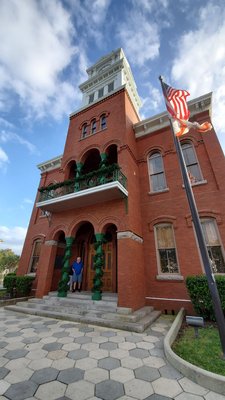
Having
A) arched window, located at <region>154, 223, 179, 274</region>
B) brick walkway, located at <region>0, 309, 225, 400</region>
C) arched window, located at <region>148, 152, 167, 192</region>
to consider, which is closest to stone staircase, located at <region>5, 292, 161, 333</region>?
brick walkway, located at <region>0, 309, 225, 400</region>

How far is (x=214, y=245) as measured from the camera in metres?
8.15

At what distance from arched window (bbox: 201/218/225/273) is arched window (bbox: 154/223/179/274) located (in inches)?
60.7

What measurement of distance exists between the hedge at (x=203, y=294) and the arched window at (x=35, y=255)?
417 inches

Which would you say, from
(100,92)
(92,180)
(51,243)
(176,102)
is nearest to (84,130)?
(100,92)

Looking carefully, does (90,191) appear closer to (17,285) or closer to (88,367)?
(88,367)

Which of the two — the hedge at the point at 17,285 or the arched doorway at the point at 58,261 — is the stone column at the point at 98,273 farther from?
the hedge at the point at 17,285

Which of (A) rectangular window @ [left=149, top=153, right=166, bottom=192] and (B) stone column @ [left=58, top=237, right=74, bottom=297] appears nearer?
(B) stone column @ [left=58, top=237, right=74, bottom=297]

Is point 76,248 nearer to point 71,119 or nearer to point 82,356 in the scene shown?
point 82,356

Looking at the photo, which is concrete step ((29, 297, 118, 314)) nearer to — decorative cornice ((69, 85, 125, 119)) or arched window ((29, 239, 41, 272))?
arched window ((29, 239, 41, 272))

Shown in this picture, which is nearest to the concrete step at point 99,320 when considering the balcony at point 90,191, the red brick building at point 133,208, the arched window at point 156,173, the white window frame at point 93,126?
the red brick building at point 133,208

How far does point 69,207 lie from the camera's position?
1007 centimetres

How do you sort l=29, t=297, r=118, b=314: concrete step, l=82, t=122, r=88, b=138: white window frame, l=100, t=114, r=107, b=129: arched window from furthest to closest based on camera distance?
1. l=82, t=122, r=88, b=138: white window frame
2. l=100, t=114, r=107, b=129: arched window
3. l=29, t=297, r=118, b=314: concrete step

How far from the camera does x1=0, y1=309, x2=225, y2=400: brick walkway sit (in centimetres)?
276

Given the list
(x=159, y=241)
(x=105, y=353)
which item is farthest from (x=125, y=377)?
(x=159, y=241)
